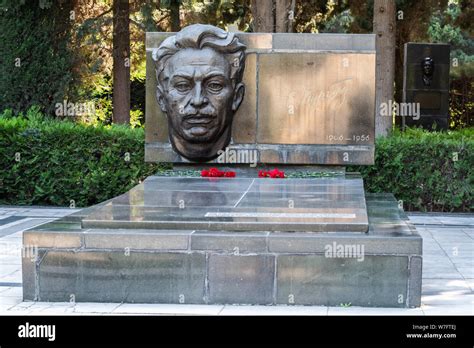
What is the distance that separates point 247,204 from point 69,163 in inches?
276

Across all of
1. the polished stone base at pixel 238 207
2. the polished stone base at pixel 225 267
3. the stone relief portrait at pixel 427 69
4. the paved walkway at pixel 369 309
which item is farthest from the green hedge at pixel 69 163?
the stone relief portrait at pixel 427 69

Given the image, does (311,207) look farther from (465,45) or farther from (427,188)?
(465,45)

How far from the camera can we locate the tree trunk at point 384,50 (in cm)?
1816

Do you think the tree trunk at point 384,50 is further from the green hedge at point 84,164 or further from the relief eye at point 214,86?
the relief eye at point 214,86

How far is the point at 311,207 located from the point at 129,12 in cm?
1569

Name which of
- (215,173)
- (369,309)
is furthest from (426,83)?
(369,309)

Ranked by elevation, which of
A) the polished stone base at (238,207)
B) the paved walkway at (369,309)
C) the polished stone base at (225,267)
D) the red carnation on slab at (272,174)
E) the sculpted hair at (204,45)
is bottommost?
the paved walkway at (369,309)

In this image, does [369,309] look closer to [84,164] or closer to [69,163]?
[84,164]

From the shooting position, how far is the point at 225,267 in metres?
7.43

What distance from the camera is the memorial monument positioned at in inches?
292

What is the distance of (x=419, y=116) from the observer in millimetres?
21422

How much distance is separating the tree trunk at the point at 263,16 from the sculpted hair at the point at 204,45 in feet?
28.2

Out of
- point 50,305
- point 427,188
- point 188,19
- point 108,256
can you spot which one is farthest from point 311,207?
point 188,19

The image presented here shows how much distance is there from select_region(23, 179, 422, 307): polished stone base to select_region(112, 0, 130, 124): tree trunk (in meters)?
15.0
